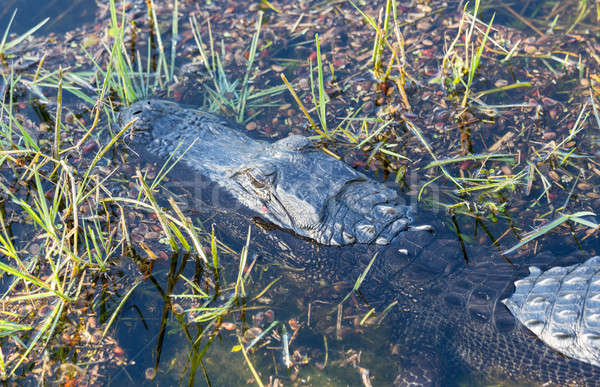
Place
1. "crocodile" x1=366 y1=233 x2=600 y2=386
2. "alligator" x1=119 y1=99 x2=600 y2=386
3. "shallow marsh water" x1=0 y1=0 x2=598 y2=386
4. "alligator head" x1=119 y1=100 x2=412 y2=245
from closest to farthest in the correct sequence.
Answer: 1. "crocodile" x1=366 y1=233 x2=600 y2=386
2. "alligator" x1=119 y1=99 x2=600 y2=386
3. "shallow marsh water" x1=0 y1=0 x2=598 y2=386
4. "alligator head" x1=119 y1=100 x2=412 y2=245

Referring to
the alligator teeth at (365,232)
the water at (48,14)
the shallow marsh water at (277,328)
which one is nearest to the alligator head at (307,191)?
the alligator teeth at (365,232)

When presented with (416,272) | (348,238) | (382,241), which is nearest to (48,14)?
(348,238)

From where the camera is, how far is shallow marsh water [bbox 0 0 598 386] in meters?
2.77

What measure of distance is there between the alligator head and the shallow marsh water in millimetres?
188

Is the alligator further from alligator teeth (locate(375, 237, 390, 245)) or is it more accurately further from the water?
the water

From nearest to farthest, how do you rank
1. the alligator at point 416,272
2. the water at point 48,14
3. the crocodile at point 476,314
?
the crocodile at point 476,314
the alligator at point 416,272
the water at point 48,14

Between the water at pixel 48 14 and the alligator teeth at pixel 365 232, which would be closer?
the alligator teeth at pixel 365 232

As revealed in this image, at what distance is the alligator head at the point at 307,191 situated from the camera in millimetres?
2883

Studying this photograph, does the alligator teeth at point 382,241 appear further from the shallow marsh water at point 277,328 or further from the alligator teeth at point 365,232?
the shallow marsh water at point 277,328

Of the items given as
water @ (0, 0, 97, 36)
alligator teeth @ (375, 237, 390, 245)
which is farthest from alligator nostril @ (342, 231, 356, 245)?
water @ (0, 0, 97, 36)

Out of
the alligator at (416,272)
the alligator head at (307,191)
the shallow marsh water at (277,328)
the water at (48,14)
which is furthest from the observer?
the water at (48,14)

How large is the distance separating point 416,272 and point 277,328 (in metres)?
0.96

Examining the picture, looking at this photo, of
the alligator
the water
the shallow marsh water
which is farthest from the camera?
the water

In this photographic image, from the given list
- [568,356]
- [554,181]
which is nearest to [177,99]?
[554,181]
